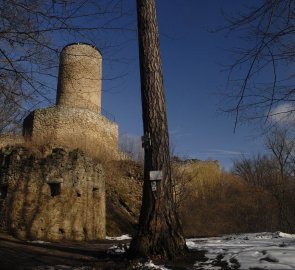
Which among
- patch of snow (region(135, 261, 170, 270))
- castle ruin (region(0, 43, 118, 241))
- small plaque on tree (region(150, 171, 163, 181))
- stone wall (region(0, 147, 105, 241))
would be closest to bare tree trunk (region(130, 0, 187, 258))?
small plaque on tree (region(150, 171, 163, 181))

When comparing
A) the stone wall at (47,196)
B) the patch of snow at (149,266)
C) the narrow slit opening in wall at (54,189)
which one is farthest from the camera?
the narrow slit opening in wall at (54,189)

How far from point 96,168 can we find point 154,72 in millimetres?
6734

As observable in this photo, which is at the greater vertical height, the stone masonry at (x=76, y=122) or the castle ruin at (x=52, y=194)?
the stone masonry at (x=76, y=122)

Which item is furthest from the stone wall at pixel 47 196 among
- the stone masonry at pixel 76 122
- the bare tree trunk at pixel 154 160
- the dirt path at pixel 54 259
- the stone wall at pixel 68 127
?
the stone wall at pixel 68 127

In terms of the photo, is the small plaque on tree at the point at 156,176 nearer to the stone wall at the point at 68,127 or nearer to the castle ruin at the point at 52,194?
the castle ruin at the point at 52,194

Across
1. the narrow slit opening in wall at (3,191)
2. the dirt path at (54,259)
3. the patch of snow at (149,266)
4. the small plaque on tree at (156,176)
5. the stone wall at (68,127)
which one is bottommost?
the patch of snow at (149,266)

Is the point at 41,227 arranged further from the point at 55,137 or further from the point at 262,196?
the point at 262,196

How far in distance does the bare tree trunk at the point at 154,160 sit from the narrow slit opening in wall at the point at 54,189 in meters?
5.66

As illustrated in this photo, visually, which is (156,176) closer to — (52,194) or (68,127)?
(52,194)

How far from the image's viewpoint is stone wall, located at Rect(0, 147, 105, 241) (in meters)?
10.7

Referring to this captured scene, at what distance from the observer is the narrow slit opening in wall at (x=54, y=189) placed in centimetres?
1109

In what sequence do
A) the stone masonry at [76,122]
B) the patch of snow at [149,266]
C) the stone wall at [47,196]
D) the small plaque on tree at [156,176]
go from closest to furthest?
the patch of snow at [149,266], the small plaque on tree at [156,176], the stone wall at [47,196], the stone masonry at [76,122]

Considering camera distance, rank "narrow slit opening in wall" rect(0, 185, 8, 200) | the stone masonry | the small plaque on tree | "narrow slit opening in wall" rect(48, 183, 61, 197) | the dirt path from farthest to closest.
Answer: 1. the stone masonry
2. "narrow slit opening in wall" rect(0, 185, 8, 200)
3. "narrow slit opening in wall" rect(48, 183, 61, 197)
4. the small plaque on tree
5. the dirt path

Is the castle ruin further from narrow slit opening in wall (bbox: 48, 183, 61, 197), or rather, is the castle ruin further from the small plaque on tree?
the small plaque on tree
